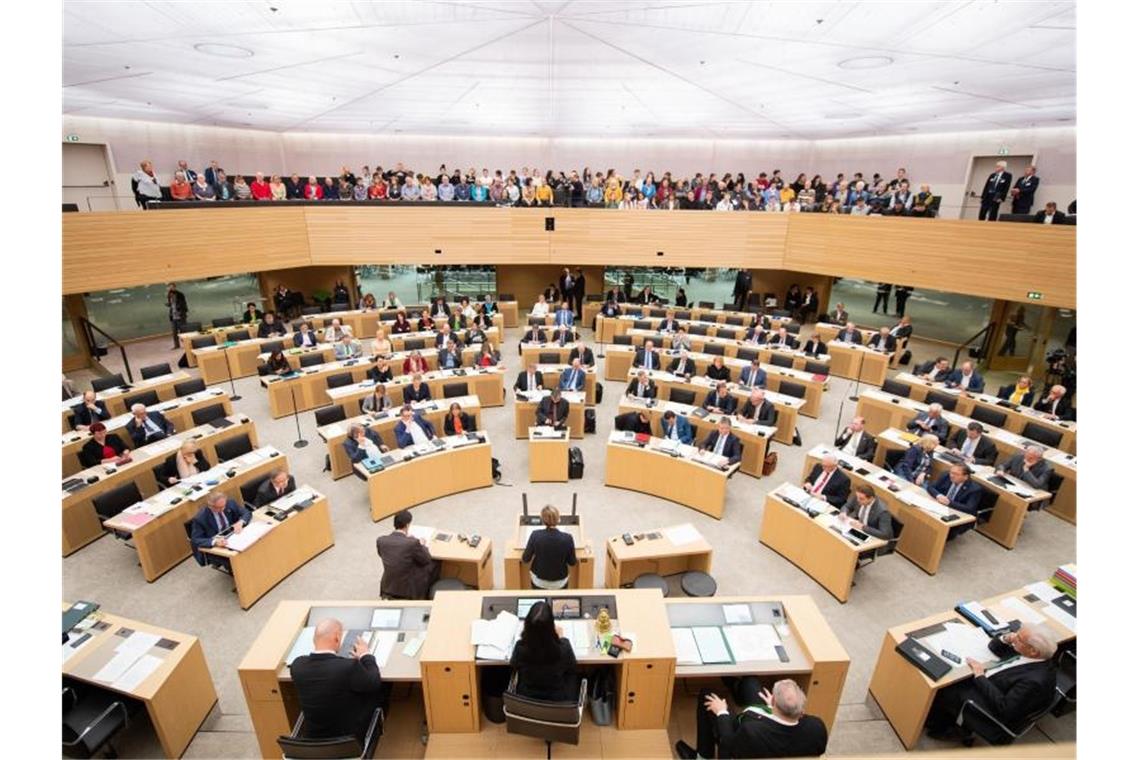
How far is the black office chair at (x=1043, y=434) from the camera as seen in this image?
884 centimetres

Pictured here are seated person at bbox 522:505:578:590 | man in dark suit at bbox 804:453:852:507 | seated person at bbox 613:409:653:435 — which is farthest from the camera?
seated person at bbox 613:409:653:435

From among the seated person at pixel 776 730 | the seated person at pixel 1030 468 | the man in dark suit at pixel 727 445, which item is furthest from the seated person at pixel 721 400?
the seated person at pixel 776 730

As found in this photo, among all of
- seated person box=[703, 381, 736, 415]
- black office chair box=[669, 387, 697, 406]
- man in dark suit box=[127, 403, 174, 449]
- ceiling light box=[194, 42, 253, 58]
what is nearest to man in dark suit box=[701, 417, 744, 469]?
seated person box=[703, 381, 736, 415]

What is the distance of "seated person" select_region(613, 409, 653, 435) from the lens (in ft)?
30.6

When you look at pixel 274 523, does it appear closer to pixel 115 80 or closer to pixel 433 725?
pixel 433 725

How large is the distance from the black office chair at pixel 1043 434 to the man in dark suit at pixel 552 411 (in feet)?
26.5

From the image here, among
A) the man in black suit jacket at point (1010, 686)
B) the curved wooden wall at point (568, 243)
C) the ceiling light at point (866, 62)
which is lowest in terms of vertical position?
the man in black suit jacket at point (1010, 686)

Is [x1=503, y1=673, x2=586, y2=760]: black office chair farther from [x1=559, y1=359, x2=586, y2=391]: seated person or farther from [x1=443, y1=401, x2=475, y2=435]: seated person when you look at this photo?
[x1=559, y1=359, x2=586, y2=391]: seated person

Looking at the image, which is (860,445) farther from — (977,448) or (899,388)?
(899,388)

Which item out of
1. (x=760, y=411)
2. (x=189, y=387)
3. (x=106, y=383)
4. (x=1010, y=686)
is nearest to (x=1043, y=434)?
(x=760, y=411)

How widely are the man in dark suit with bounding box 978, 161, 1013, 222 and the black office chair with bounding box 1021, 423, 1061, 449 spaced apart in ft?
24.4

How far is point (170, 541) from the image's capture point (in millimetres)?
6938

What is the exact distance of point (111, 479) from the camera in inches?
299

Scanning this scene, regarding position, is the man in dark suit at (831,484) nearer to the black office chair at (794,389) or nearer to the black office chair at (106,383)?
the black office chair at (794,389)
